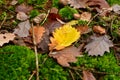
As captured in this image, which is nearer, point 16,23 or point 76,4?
point 16,23

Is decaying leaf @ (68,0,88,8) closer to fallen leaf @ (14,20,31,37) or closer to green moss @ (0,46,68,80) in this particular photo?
fallen leaf @ (14,20,31,37)

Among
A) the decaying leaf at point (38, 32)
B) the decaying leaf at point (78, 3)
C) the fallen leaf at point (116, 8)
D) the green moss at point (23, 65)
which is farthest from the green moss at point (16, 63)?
the fallen leaf at point (116, 8)

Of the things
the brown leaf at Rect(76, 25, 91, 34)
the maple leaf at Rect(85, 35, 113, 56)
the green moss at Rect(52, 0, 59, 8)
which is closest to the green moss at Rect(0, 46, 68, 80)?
the maple leaf at Rect(85, 35, 113, 56)

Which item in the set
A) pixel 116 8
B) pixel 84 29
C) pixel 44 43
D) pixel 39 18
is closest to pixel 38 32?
pixel 44 43

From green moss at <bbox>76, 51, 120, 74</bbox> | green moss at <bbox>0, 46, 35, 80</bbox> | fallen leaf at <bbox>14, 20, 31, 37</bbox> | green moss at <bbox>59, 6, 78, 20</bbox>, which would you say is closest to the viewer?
green moss at <bbox>0, 46, 35, 80</bbox>

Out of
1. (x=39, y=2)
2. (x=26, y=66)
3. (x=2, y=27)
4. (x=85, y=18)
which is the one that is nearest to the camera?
(x=26, y=66)

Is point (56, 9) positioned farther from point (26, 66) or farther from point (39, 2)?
point (26, 66)

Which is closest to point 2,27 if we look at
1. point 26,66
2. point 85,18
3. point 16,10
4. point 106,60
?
point 16,10

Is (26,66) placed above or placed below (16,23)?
below
